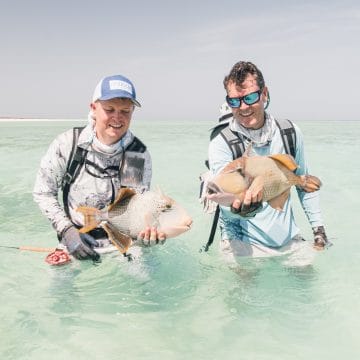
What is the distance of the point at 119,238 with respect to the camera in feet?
12.4

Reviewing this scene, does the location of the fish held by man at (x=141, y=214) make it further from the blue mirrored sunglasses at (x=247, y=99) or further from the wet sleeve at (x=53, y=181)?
the blue mirrored sunglasses at (x=247, y=99)

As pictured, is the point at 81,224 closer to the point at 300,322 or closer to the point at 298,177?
the point at 298,177

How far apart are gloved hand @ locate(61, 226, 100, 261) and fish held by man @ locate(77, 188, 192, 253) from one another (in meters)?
0.45

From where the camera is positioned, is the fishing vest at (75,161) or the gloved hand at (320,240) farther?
the gloved hand at (320,240)

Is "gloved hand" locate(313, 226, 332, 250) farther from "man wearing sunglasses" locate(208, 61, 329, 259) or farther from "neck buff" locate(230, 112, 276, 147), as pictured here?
"neck buff" locate(230, 112, 276, 147)

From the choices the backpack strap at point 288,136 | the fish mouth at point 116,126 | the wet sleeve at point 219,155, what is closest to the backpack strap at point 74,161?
the fish mouth at point 116,126

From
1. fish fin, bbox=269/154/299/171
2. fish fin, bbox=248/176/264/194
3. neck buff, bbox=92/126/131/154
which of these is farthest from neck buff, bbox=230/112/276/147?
neck buff, bbox=92/126/131/154

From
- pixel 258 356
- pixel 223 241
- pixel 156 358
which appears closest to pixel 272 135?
pixel 223 241

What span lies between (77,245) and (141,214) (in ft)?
2.67

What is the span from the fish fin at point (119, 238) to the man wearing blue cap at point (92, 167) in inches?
17.0

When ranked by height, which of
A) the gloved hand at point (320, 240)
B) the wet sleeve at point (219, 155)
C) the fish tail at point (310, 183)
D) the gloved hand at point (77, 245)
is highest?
the wet sleeve at point (219, 155)

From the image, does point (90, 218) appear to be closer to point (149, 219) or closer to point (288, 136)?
point (149, 219)

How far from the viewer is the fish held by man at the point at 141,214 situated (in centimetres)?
361

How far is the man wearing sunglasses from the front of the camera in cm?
413
